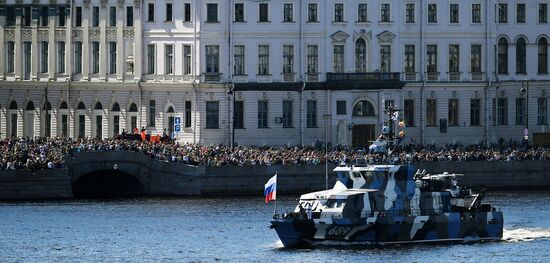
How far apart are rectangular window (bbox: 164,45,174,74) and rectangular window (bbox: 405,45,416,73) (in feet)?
55.9

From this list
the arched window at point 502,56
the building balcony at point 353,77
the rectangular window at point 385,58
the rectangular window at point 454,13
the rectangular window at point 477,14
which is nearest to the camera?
the building balcony at point 353,77

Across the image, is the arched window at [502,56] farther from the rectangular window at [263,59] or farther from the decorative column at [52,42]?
the decorative column at [52,42]

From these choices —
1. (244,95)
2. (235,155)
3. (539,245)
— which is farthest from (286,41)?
(539,245)

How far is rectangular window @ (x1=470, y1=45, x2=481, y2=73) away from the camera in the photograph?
193375 mm

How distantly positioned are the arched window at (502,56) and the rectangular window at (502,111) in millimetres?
2126

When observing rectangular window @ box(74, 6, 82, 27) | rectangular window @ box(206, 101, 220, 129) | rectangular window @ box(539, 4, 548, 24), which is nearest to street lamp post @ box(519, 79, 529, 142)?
rectangular window @ box(539, 4, 548, 24)

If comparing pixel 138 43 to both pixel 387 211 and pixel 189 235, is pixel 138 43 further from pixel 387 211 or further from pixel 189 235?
pixel 387 211

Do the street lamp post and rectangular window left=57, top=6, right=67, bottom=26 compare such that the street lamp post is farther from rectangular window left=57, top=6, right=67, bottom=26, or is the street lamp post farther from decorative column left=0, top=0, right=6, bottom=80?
decorative column left=0, top=0, right=6, bottom=80

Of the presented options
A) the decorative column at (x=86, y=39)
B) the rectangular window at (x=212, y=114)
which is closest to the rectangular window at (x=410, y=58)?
the rectangular window at (x=212, y=114)

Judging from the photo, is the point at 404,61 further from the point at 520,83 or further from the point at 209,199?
the point at 209,199

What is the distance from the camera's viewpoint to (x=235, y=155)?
174500 mm

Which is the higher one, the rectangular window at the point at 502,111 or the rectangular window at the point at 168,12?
the rectangular window at the point at 168,12

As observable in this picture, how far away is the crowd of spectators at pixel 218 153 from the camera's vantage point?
167125mm

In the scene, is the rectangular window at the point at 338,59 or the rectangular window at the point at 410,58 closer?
the rectangular window at the point at 338,59
